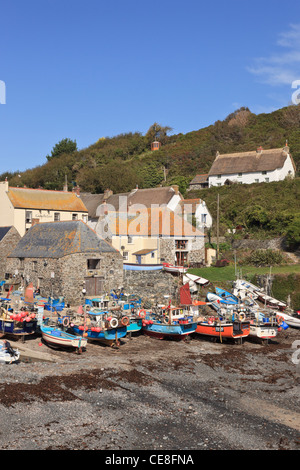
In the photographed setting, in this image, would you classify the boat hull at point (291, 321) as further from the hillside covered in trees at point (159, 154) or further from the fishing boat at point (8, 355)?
the hillside covered in trees at point (159, 154)

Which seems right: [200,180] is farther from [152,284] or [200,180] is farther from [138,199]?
[152,284]

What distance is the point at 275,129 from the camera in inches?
3095

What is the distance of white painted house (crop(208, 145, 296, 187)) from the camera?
2238 inches

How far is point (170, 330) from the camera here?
26.6 m

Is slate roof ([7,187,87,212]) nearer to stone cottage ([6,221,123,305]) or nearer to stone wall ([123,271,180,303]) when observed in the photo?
stone cottage ([6,221,123,305])

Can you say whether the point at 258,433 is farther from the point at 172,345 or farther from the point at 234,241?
the point at 234,241

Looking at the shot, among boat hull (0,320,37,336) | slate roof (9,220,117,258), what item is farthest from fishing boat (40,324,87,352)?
slate roof (9,220,117,258)

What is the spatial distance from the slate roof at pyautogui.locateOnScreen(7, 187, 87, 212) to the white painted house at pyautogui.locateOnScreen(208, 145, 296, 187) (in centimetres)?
2389

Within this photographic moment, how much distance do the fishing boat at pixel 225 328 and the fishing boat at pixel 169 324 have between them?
807 millimetres

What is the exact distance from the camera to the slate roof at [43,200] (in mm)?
41531

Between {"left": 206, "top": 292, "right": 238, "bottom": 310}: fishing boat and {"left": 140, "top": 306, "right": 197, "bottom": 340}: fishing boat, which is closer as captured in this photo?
{"left": 140, "top": 306, "right": 197, "bottom": 340}: fishing boat

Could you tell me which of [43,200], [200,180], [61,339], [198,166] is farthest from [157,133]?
[61,339]

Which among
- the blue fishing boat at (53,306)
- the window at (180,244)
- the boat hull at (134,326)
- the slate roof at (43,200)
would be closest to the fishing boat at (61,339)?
A: the boat hull at (134,326)

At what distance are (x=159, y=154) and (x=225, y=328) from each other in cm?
6295
